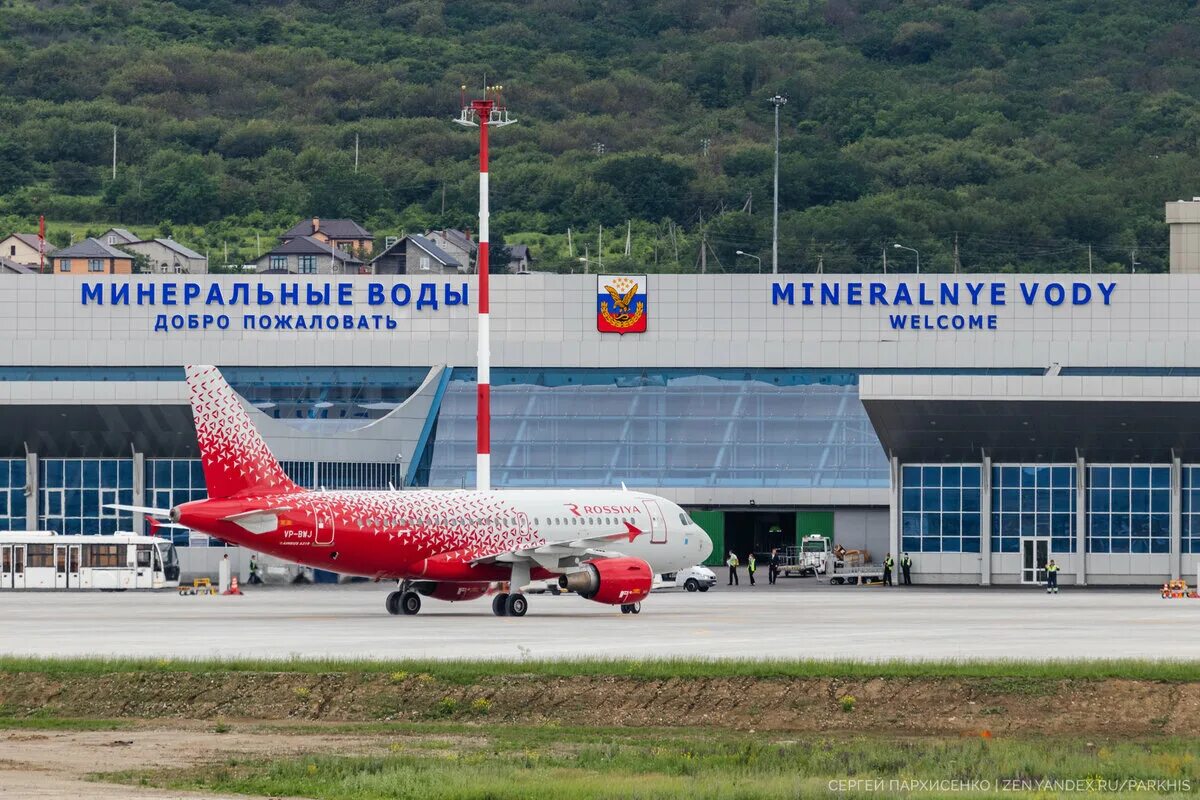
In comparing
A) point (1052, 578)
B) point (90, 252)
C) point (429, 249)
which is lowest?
point (1052, 578)

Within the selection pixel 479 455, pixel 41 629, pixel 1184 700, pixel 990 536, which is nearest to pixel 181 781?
pixel 1184 700

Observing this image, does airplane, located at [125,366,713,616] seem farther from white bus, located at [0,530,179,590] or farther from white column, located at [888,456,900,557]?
white column, located at [888,456,900,557]

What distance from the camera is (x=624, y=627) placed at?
58188 mm

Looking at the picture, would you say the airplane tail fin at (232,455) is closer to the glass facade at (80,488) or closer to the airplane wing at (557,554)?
the airplane wing at (557,554)

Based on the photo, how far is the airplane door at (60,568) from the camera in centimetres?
8994

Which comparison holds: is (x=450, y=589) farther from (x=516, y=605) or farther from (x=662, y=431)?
(x=662, y=431)

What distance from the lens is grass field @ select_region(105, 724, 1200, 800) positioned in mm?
30172

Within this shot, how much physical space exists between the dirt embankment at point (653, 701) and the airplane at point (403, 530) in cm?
2174

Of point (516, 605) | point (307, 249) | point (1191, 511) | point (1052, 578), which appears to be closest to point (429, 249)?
point (307, 249)

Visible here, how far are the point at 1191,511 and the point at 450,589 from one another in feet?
132

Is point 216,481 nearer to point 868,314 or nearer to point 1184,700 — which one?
point 1184,700

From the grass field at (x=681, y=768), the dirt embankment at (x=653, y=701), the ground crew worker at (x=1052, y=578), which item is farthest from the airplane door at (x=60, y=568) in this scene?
the grass field at (x=681, y=768)

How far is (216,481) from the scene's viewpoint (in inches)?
2525

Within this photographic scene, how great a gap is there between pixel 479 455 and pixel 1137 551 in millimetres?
28971
